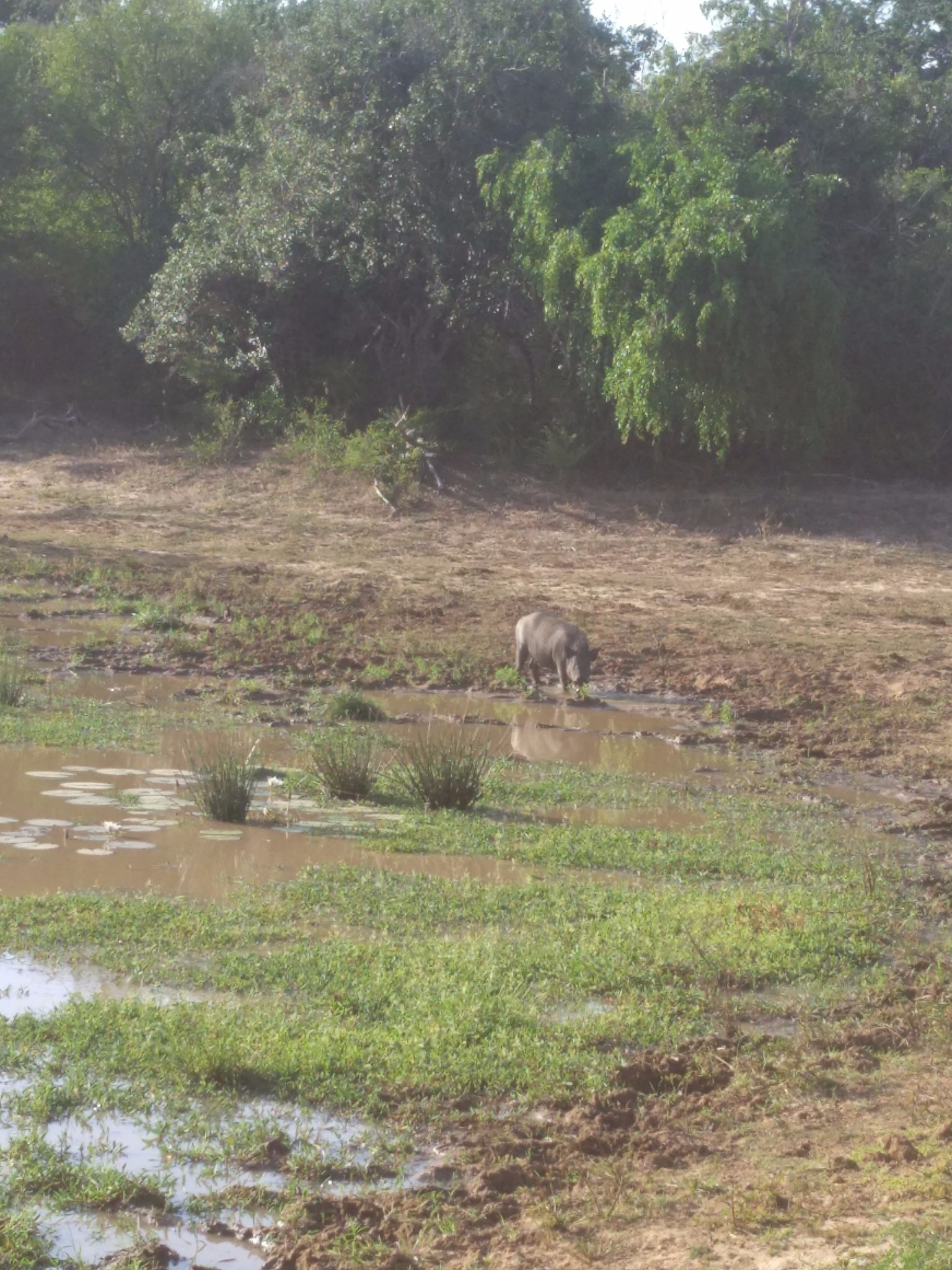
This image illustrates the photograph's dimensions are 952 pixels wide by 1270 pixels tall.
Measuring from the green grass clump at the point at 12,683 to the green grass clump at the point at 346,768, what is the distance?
120 inches

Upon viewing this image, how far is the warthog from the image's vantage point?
12.6 m

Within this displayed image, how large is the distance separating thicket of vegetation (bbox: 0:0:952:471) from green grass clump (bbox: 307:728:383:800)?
450 inches

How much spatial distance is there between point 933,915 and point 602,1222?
12.3ft

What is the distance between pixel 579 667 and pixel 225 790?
15.7 feet

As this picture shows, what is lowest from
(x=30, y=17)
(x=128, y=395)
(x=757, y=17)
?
(x=128, y=395)

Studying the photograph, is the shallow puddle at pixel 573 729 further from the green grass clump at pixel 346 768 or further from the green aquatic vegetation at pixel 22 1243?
the green aquatic vegetation at pixel 22 1243

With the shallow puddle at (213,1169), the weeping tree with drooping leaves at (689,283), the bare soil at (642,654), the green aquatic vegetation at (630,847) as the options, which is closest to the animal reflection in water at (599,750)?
the bare soil at (642,654)

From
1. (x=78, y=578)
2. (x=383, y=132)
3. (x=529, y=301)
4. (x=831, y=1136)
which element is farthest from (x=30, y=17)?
(x=831, y=1136)

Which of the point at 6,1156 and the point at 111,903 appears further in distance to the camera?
the point at 111,903

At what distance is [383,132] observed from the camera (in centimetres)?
2325

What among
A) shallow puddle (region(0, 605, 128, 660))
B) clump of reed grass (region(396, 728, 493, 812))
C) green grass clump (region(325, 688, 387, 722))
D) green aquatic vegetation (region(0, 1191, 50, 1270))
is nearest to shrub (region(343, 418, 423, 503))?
shallow puddle (region(0, 605, 128, 660))

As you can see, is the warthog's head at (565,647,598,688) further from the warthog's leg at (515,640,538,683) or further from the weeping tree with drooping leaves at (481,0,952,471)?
the weeping tree with drooping leaves at (481,0,952,471)

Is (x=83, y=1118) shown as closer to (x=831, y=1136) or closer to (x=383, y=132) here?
(x=831, y=1136)

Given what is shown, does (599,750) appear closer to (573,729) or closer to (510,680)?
(573,729)
